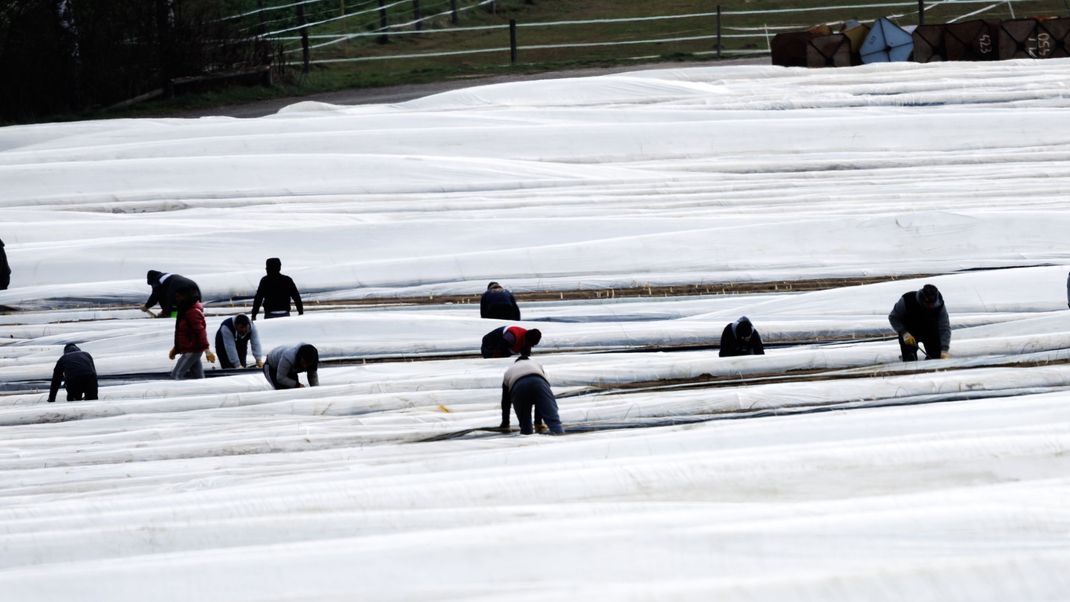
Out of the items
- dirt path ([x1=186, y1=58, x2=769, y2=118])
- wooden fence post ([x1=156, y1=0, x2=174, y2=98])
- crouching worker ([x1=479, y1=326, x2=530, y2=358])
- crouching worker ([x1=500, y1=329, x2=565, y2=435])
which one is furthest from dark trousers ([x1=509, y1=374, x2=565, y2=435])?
wooden fence post ([x1=156, y1=0, x2=174, y2=98])

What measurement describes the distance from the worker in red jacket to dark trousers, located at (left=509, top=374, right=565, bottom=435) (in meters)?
3.11

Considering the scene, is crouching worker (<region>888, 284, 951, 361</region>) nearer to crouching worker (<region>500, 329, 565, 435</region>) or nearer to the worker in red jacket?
crouching worker (<region>500, 329, 565, 435</region>)

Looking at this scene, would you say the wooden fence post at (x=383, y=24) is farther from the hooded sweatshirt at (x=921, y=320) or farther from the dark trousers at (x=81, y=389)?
the hooded sweatshirt at (x=921, y=320)

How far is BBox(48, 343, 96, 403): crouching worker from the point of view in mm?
8562

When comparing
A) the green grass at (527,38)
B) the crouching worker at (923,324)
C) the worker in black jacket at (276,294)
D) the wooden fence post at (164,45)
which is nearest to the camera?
the crouching worker at (923,324)

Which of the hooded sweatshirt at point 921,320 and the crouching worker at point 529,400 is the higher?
the hooded sweatshirt at point 921,320

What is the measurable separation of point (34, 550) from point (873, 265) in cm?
771

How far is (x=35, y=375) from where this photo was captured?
9359 millimetres

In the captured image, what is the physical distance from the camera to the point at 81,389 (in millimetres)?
8602

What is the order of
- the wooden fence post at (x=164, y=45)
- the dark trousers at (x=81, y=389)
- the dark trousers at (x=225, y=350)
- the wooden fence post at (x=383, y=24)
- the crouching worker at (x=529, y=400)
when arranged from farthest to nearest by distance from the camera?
the wooden fence post at (x=383, y=24) → the wooden fence post at (x=164, y=45) → the dark trousers at (x=225, y=350) → the dark trousers at (x=81, y=389) → the crouching worker at (x=529, y=400)

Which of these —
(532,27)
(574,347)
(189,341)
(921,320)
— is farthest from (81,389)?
(532,27)

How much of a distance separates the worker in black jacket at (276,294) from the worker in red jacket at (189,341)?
3.35 feet

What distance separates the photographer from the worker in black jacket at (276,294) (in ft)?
33.4

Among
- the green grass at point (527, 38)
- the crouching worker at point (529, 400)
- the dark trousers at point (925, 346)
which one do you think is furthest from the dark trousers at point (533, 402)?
the green grass at point (527, 38)
